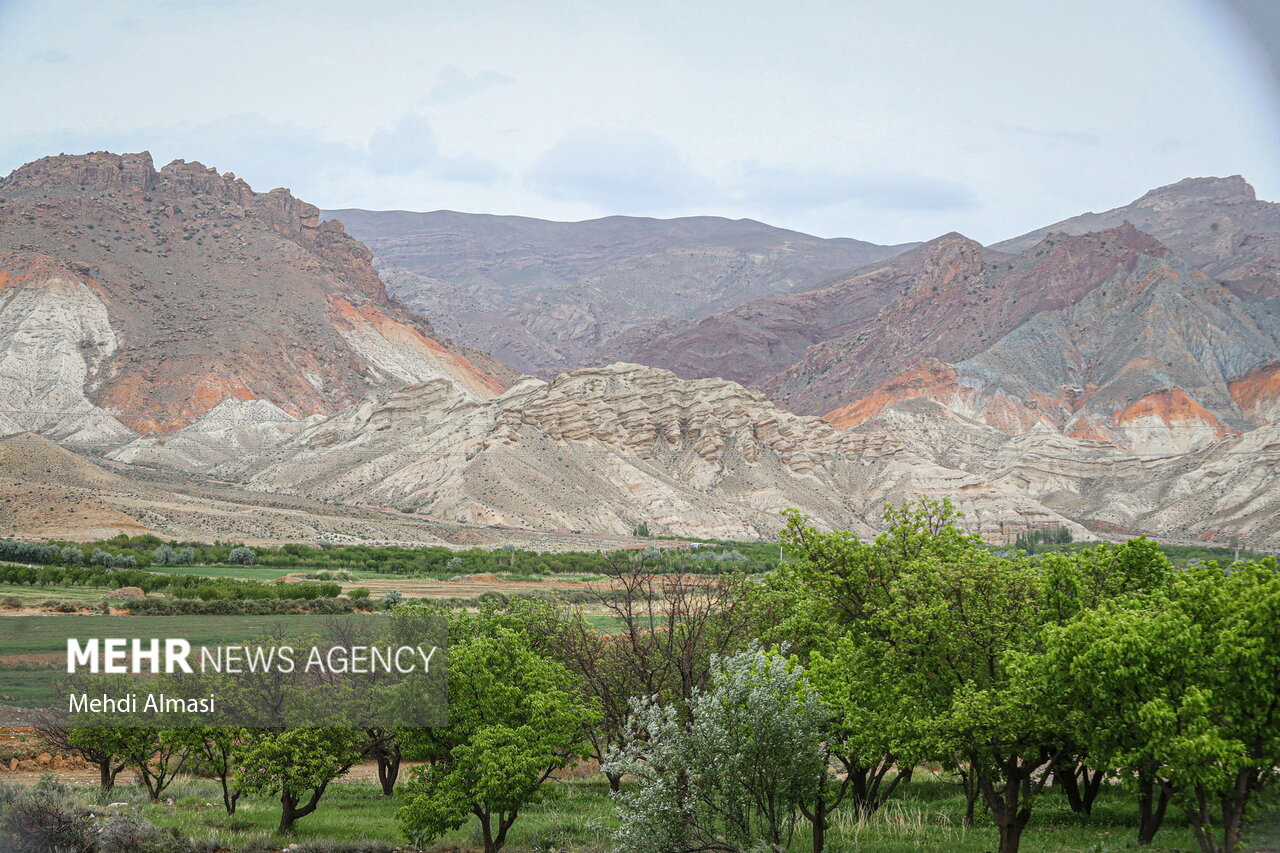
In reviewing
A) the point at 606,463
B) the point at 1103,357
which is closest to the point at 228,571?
the point at 606,463

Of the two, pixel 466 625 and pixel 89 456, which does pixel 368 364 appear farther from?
pixel 466 625

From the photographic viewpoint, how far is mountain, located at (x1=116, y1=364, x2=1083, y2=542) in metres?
106

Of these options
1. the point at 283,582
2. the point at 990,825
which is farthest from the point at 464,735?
the point at 283,582

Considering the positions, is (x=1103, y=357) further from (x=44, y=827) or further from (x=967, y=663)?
(x=44, y=827)

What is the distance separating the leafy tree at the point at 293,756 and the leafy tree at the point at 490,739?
2.35 meters

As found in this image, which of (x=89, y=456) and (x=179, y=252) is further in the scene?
(x=179, y=252)

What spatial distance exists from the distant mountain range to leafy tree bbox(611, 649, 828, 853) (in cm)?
7233

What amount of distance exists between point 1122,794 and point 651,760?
1305 centimetres

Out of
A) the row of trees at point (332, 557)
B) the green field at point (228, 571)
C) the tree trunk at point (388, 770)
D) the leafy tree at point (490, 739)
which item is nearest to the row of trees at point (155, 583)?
the green field at point (228, 571)

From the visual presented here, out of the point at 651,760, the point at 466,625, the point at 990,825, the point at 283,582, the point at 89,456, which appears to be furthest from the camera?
the point at 89,456

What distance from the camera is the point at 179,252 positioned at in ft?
578

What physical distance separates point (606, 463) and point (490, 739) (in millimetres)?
95650

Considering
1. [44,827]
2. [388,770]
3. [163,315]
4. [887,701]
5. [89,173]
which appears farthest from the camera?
[89,173]

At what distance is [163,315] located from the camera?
16125cm
